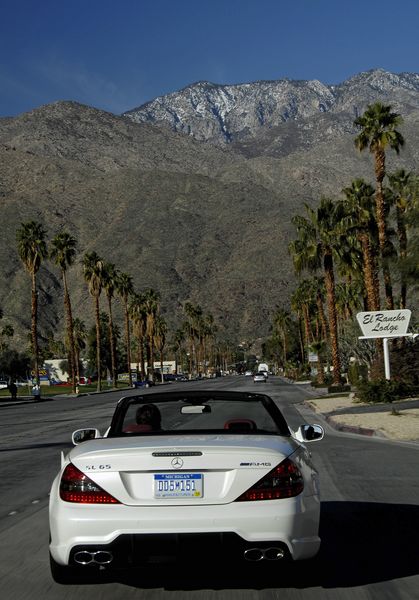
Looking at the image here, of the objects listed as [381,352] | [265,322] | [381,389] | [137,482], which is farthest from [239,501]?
[265,322]

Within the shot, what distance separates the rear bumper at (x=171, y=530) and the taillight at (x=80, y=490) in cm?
5

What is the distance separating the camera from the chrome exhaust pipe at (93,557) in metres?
5.60

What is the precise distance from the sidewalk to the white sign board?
16.3 feet

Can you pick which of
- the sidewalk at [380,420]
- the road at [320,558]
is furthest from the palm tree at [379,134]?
the road at [320,558]

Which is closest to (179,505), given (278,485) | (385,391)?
(278,485)

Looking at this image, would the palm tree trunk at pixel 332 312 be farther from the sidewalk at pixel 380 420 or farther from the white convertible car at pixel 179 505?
the white convertible car at pixel 179 505

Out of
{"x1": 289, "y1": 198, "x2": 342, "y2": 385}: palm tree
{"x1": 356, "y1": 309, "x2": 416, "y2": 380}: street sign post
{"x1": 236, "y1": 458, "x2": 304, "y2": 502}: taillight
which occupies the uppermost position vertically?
{"x1": 289, "y1": 198, "x2": 342, "y2": 385}: palm tree

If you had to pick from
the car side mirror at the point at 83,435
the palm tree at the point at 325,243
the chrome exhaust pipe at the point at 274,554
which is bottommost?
the chrome exhaust pipe at the point at 274,554

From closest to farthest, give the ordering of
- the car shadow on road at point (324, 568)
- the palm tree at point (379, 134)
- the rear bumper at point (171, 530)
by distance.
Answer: the rear bumper at point (171, 530) → the car shadow on road at point (324, 568) → the palm tree at point (379, 134)

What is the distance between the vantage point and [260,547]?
18.4ft

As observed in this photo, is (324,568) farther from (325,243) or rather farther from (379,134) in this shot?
(325,243)

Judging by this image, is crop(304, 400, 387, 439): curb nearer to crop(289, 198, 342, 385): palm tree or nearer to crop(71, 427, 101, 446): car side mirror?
crop(71, 427, 101, 446): car side mirror

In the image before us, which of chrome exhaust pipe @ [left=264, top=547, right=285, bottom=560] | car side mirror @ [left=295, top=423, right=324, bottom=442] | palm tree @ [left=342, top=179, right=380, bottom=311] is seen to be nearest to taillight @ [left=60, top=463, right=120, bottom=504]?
chrome exhaust pipe @ [left=264, top=547, right=285, bottom=560]

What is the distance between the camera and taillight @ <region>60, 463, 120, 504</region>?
570 cm
